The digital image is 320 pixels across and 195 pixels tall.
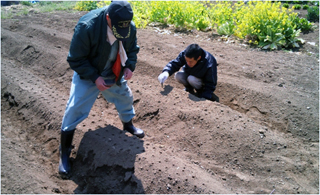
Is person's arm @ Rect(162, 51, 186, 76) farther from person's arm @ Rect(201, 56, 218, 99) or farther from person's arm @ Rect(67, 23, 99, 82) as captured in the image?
person's arm @ Rect(67, 23, 99, 82)

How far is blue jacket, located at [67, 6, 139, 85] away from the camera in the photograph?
2.54 meters

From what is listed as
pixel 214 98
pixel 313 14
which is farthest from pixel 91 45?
pixel 313 14

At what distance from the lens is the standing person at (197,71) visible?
162 inches

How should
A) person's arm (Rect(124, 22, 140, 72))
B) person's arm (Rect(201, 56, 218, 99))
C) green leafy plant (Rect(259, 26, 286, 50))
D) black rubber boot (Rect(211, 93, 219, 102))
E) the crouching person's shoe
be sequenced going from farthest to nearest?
1. green leafy plant (Rect(259, 26, 286, 50))
2. black rubber boot (Rect(211, 93, 219, 102))
3. person's arm (Rect(201, 56, 218, 99))
4. the crouching person's shoe
5. person's arm (Rect(124, 22, 140, 72))

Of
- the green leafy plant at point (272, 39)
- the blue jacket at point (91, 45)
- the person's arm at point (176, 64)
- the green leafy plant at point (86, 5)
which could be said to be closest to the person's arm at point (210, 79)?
the person's arm at point (176, 64)

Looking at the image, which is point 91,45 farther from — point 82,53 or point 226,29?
point 226,29

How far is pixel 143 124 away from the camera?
404 centimetres

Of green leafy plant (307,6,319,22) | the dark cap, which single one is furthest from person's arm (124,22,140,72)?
green leafy plant (307,6,319,22)

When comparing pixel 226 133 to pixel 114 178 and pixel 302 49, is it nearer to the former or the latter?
pixel 114 178

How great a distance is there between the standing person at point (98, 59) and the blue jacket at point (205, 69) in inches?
60.0

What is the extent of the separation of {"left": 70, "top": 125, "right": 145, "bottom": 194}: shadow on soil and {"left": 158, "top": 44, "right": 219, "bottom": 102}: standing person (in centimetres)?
150

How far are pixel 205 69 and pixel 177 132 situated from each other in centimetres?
117

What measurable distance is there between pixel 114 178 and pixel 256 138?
6.06 ft

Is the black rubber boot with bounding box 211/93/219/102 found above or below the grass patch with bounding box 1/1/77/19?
above
